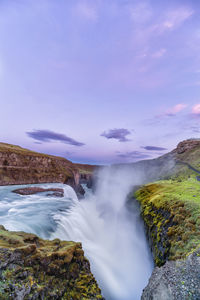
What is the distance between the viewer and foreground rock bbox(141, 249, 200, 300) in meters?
6.53

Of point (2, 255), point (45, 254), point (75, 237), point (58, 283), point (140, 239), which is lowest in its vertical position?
point (140, 239)

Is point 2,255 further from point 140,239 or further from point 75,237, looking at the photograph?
point 140,239

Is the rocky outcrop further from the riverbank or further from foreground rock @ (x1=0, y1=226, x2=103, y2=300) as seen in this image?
foreground rock @ (x1=0, y1=226, x2=103, y2=300)

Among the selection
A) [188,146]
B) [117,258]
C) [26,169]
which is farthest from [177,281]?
[188,146]

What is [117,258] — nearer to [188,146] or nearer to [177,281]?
[177,281]

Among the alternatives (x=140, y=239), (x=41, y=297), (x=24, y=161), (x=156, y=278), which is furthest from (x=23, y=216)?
(x=24, y=161)

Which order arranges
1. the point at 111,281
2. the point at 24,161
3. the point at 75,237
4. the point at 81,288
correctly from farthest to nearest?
the point at 24,161, the point at 75,237, the point at 111,281, the point at 81,288

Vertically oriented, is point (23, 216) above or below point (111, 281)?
above

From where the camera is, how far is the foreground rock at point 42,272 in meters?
5.46

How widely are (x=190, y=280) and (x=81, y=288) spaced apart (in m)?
5.57

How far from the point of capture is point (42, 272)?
650cm

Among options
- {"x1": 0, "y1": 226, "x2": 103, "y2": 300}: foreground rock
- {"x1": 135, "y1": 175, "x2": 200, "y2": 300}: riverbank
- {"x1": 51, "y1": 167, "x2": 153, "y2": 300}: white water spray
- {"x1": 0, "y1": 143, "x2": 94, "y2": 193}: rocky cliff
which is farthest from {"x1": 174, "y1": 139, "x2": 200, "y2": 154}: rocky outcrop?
{"x1": 0, "y1": 226, "x2": 103, "y2": 300}: foreground rock

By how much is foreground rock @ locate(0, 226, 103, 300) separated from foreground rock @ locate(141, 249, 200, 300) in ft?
10.6

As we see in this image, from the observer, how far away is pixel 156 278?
8.38m
